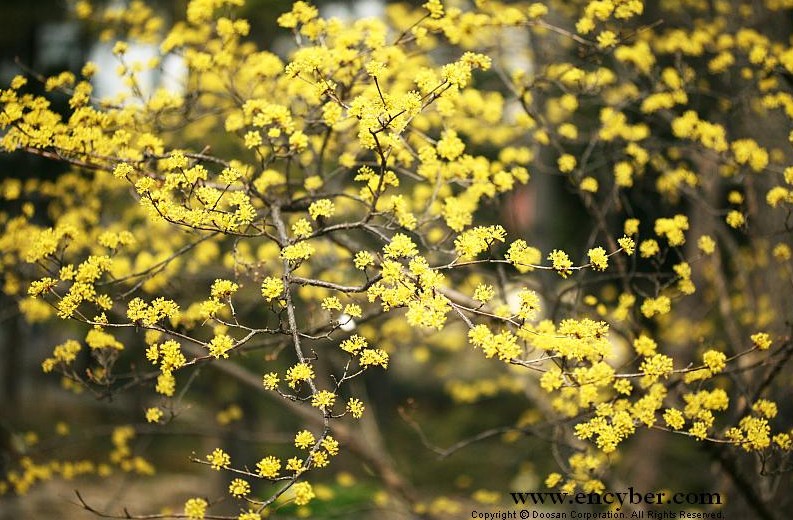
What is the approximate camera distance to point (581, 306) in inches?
161

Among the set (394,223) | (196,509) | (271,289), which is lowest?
(196,509)

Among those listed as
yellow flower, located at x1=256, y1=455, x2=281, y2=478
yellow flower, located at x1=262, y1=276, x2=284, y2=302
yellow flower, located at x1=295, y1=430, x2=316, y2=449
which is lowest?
yellow flower, located at x1=295, y1=430, x2=316, y2=449

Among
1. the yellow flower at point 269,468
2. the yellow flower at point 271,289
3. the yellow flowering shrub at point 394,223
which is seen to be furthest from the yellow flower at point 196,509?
the yellow flower at point 271,289

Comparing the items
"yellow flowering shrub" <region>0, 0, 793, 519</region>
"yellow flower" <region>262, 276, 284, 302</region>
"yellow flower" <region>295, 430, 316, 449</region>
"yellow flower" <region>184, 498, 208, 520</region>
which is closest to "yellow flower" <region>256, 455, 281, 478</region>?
"yellow flowering shrub" <region>0, 0, 793, 519</region>

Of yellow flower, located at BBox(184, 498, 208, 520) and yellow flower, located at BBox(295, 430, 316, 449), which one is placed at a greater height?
yellow flower, located at BBox(295, 430, 316, 449)

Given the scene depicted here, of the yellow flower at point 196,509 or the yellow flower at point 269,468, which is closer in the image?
the yellow flower at point 269,468

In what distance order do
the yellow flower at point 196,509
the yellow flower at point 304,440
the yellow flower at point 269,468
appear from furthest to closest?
the yellow flower at point 196,509 → the yellow flower at point 304,440 → the yellow flower at point 269,468

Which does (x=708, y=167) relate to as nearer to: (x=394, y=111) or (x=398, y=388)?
(x=394, y=111)

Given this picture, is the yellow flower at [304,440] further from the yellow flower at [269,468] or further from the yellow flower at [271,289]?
the yellow flower at [271,289]

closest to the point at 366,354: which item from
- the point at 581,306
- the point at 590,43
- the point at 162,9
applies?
the point at 581,306

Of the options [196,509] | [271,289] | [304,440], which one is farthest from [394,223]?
[196,509]

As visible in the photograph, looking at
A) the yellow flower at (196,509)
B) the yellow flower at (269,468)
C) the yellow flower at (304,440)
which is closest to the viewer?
the yellow flower at (269,468)

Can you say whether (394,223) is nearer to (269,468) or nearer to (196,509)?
(269,468)

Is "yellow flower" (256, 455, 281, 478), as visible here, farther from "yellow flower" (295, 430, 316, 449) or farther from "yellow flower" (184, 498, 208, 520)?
"yellow flower" (184, 498, 208, 520)
